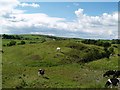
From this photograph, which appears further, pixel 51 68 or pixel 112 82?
pixel 51 68

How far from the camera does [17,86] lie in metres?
35.1

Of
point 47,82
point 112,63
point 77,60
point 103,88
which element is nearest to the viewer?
point 103,88

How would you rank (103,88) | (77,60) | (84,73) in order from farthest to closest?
(77,60) → (84,73) → (103,88)

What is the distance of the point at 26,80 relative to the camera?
38.2 meters

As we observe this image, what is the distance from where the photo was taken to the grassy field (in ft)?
123

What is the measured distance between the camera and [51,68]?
52406mm

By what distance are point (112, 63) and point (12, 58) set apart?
21.9 m

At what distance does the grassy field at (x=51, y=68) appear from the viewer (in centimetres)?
3738

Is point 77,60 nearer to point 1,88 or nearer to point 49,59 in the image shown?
point 49,59

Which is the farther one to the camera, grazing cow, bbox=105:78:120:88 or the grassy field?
the grassy field

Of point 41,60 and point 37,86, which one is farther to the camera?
point 41,60

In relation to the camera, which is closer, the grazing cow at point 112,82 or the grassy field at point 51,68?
the grazing cow at point 112,82

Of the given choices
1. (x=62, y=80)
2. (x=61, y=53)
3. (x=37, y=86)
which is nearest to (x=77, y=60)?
(x=61, y=53)

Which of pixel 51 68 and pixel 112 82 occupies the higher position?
pixel 112 82
